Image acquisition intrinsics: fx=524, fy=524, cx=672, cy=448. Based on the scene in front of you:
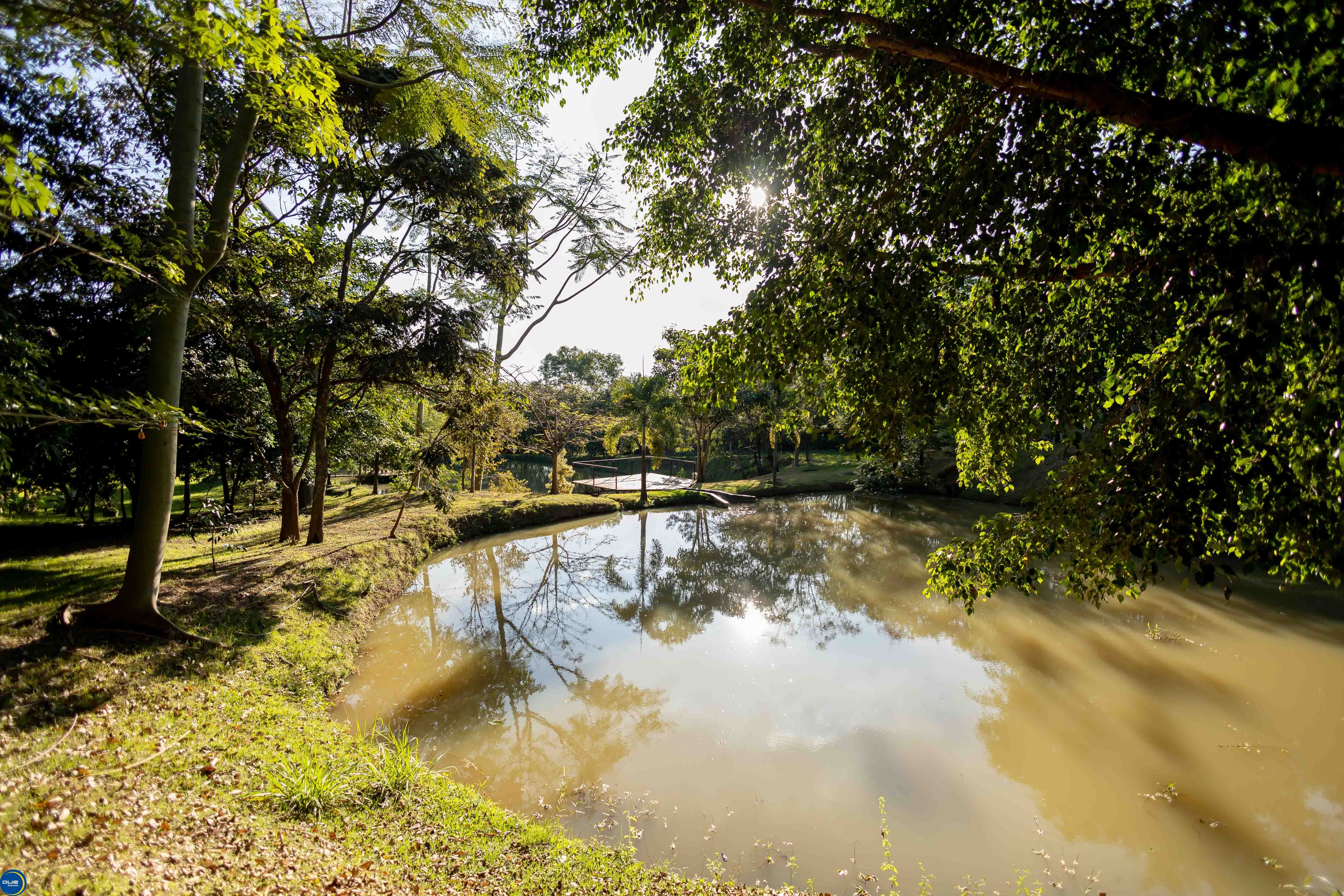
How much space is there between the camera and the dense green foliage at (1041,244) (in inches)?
77.0

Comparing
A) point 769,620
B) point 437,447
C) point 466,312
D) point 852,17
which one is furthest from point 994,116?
point 437,447

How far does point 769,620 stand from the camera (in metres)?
8.78

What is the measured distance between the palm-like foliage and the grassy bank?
14.1 meters

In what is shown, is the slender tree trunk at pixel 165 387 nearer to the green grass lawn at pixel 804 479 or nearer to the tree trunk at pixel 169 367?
the tree trunk at pixel 169 367

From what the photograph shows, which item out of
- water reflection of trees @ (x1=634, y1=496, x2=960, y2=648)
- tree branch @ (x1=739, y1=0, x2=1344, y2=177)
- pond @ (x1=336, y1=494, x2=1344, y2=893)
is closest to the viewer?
tree branch @ (x1=739, y1=0, x2=1344, y2=177)

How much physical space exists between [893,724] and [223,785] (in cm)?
588

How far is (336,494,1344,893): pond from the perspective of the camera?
408 cm

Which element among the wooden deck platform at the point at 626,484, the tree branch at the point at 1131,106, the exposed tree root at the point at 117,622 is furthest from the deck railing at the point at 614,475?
the tree branch at the point at 1131,106

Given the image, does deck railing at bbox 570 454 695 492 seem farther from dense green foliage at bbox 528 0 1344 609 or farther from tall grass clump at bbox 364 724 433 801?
dense green foliage at bbox 528 0 1344 609

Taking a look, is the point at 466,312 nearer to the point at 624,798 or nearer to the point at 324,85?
the point at 324,85

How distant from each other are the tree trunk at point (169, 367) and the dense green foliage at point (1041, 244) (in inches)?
137

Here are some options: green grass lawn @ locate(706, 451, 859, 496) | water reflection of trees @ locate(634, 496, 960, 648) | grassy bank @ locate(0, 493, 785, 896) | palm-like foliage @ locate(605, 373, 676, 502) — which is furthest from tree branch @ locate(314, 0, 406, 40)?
green grass lawn @ locate(706, 451, 859, 496)

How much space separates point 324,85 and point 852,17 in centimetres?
393

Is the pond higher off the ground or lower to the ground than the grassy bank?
lower
